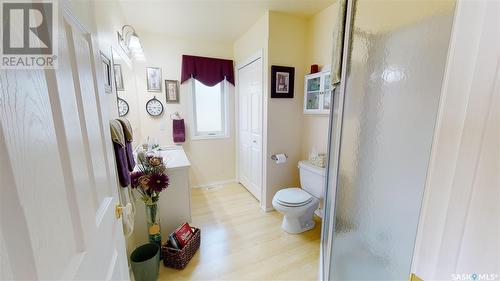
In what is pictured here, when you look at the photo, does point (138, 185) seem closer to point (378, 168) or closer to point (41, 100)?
point (41, 100)

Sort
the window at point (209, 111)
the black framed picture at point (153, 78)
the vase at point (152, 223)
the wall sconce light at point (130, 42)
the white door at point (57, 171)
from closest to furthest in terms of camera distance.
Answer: the white door at point (57, 171), the vase at point (152, 223), the wall sconce light at point (130, 42), the black framed picture at point (153, 78), the window at point (209, 111)

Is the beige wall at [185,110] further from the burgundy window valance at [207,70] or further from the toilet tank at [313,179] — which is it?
the toilet tank at [313,179]

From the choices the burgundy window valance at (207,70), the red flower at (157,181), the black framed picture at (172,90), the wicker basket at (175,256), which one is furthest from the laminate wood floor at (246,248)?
the burgundy window valance at (207,70)

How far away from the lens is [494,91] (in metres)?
0.29

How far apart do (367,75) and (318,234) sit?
5.52 ft

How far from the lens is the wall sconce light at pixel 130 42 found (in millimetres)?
1933

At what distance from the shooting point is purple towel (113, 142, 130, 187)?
1171 mm

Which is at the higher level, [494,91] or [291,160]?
[494,91]

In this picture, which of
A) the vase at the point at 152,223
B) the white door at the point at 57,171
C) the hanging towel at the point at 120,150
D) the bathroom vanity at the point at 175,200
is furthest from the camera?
the bathroom vanity at the point at 175,200

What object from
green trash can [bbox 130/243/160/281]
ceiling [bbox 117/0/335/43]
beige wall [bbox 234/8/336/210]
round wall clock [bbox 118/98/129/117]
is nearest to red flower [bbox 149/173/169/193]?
green trash can [bbox 130/243/160/281]

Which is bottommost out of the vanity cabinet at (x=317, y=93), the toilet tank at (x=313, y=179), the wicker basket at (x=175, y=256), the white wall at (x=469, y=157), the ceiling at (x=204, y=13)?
the wicker basket at (x=175, y=256)

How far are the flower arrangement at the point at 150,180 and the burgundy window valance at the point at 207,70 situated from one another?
5.77 ft

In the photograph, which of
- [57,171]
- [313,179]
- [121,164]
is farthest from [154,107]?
[57,171]

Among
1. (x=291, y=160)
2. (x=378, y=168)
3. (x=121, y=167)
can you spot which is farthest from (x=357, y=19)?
(x=291, y=160)
